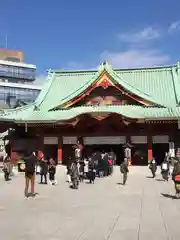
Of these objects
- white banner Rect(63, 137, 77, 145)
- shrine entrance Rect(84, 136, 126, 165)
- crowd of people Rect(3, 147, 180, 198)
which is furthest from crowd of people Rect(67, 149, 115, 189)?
white banner Rect(63, 137, 77, 145)

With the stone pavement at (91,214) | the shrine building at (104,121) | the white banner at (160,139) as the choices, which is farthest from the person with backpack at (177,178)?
the white banner at (160,139)

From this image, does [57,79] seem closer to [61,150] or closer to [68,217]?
[61,150]

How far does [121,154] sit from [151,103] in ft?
18.8

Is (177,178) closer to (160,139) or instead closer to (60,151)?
(160,139)

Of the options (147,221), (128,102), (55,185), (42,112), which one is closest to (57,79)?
(42,112)

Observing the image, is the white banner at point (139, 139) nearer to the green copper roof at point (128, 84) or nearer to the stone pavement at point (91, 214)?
the green copper roof at point (128, 84)

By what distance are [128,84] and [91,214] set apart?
24.0 meters

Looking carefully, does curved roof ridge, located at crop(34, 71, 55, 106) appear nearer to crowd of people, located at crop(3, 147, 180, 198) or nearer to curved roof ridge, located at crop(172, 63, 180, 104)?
curved roof ridge, located at crop(172, 63, 180, 104)

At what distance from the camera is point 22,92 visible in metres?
106

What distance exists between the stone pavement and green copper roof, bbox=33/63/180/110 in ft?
56.9

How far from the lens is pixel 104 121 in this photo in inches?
1291

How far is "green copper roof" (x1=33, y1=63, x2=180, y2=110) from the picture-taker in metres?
33.8

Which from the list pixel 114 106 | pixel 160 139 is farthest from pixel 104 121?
pixel 160 139

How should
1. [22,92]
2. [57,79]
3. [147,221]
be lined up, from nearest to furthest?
[147,221], [57,79], [22,92]
